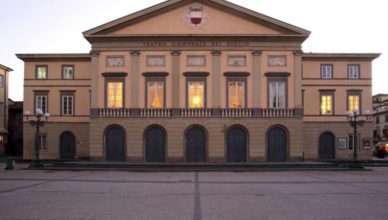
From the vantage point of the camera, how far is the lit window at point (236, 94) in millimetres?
33062

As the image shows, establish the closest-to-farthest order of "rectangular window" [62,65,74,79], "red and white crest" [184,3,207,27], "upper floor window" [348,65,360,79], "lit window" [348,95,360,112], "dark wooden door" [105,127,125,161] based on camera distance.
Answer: "red and white crest" [184,3,207,27] → "dark wooden door" [105,127,125,161] → "lit window" [348,95,360,112] → "upper floor window" [348,65,360,79] → "rectangular window" [62,65,74,79]

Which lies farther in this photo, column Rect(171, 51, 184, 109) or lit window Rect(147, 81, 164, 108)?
lit window Rect(147, 81, 164, 108)

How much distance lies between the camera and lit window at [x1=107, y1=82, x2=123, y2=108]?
1307 inches

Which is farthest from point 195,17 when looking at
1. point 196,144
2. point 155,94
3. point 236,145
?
point 236,145

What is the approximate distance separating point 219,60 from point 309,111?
1046 centimetres

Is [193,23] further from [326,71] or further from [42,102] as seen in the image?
[42,102]

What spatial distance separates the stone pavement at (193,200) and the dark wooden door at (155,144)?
1341 cm

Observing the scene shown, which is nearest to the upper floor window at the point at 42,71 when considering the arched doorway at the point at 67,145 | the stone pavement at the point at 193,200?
the arched doorway at the point at 67,145

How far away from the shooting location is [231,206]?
12.5 metres

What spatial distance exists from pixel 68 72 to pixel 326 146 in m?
24.8

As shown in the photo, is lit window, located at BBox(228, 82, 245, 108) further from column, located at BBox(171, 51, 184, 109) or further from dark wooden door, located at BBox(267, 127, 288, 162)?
column, located at BBox(171, 51, 184, 109)

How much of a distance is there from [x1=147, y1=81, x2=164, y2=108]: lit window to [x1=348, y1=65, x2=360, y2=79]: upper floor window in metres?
17.6

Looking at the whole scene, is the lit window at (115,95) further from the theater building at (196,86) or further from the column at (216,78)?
the column at (216,78)

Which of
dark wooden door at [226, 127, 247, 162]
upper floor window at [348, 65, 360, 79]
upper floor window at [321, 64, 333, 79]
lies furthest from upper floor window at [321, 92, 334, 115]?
dark wooden door at [226, 127, 247, 162]
